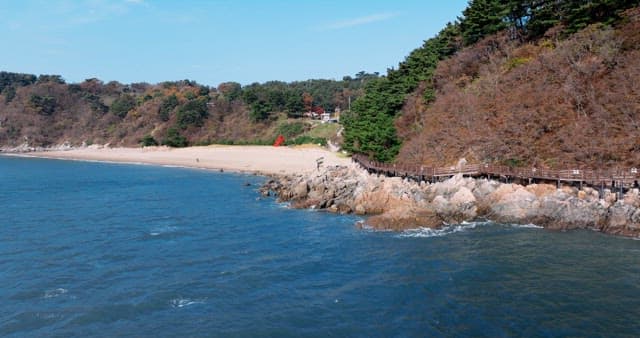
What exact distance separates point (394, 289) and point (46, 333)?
13.2 metres

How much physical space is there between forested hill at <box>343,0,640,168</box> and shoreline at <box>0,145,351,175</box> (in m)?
11.5

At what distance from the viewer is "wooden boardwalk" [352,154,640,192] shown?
31548 mm

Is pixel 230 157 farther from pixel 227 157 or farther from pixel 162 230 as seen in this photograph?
pixel 162 230

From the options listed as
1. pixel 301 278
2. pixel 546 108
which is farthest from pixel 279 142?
pixel 301 278

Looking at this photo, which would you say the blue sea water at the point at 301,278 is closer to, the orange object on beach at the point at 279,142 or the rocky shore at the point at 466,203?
the rocky shore at the point at 466,203

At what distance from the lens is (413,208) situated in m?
34.9

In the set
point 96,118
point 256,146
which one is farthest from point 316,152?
point 96,118

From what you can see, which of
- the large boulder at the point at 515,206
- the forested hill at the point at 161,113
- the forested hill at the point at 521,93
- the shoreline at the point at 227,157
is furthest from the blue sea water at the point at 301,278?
the forested hill at the point at 161,113

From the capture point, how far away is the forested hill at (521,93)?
36.4 m

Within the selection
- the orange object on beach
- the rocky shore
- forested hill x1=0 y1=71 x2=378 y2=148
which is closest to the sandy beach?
the orange object on beach

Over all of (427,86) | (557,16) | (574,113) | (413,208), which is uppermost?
(557,16)

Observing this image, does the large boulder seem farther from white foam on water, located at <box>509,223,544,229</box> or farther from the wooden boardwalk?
the wooden boardwalk

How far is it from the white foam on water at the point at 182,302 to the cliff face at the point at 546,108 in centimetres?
2666

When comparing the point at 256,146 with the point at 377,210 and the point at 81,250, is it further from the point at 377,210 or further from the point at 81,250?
the point at 81,250
